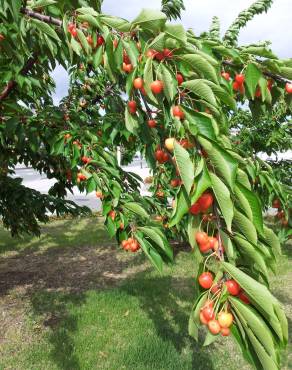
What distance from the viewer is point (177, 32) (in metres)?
1.06

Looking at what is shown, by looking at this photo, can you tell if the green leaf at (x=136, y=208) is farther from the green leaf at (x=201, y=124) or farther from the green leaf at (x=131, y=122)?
the green leaf at (x=201, y=124)

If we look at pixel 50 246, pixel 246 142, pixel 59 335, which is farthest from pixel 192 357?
pixel 50 246

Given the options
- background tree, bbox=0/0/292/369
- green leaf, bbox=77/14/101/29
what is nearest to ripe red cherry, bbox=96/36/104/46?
background tree, bbox=0/0/292/369

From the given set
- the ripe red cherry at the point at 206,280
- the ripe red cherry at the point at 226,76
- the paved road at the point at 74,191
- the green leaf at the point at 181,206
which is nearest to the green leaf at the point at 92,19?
the ripe red cherry at the point at 226,76

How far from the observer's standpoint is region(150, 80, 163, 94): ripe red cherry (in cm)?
110

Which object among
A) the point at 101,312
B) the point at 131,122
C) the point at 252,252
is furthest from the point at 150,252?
the point at 101,312

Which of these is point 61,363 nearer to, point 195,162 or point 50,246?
point 195,162

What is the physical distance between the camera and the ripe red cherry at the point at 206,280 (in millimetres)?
991

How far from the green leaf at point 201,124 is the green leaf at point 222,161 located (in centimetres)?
2

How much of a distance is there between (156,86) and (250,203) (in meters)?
0.45

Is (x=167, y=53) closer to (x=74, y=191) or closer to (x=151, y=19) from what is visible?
(x=151, y=19)

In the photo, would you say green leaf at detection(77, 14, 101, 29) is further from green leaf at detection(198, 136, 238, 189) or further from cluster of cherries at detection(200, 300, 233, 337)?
cluster of cherries at detection(200, 300, 233, 337)

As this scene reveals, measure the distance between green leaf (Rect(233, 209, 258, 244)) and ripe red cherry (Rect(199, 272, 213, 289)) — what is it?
157 mm

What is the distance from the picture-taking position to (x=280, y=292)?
6273 millimetres
